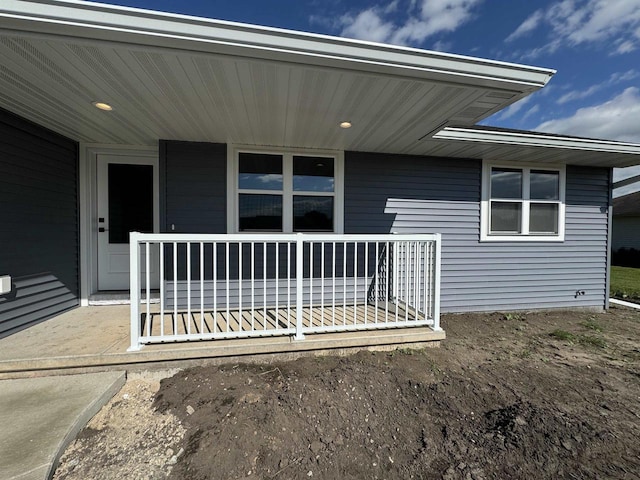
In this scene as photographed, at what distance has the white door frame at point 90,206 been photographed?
3.62 m

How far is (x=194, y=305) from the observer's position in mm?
3650

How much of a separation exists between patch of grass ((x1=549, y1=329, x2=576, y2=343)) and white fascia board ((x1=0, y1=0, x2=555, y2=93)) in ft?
10.0

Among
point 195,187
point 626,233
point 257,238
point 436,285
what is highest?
point 195,187

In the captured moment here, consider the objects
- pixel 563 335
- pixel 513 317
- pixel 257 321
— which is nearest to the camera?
pixel 257 321

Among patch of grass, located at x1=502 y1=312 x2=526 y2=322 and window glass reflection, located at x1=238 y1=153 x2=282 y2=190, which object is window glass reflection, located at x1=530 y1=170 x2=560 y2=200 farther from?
window glass reflection, located at x1=238 y1=153 x2=282 y2=190

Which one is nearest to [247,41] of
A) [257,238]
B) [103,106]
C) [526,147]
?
[257,238]

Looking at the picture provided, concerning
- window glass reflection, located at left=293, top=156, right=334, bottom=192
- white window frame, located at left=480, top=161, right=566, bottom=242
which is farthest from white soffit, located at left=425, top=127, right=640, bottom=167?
window glass reflection, located at left=293, top=156, right=334, bottom=192

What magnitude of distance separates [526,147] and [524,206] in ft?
3.63

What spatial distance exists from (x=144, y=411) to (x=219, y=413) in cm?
56

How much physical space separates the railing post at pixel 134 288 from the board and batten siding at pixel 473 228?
2.58 m

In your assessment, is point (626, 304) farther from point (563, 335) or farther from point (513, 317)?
point (563, 335)

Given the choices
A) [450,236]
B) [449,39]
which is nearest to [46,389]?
[450,236]

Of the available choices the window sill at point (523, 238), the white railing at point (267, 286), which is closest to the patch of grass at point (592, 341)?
the window sill at point (523, 238)

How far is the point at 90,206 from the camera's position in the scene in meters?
3.68
